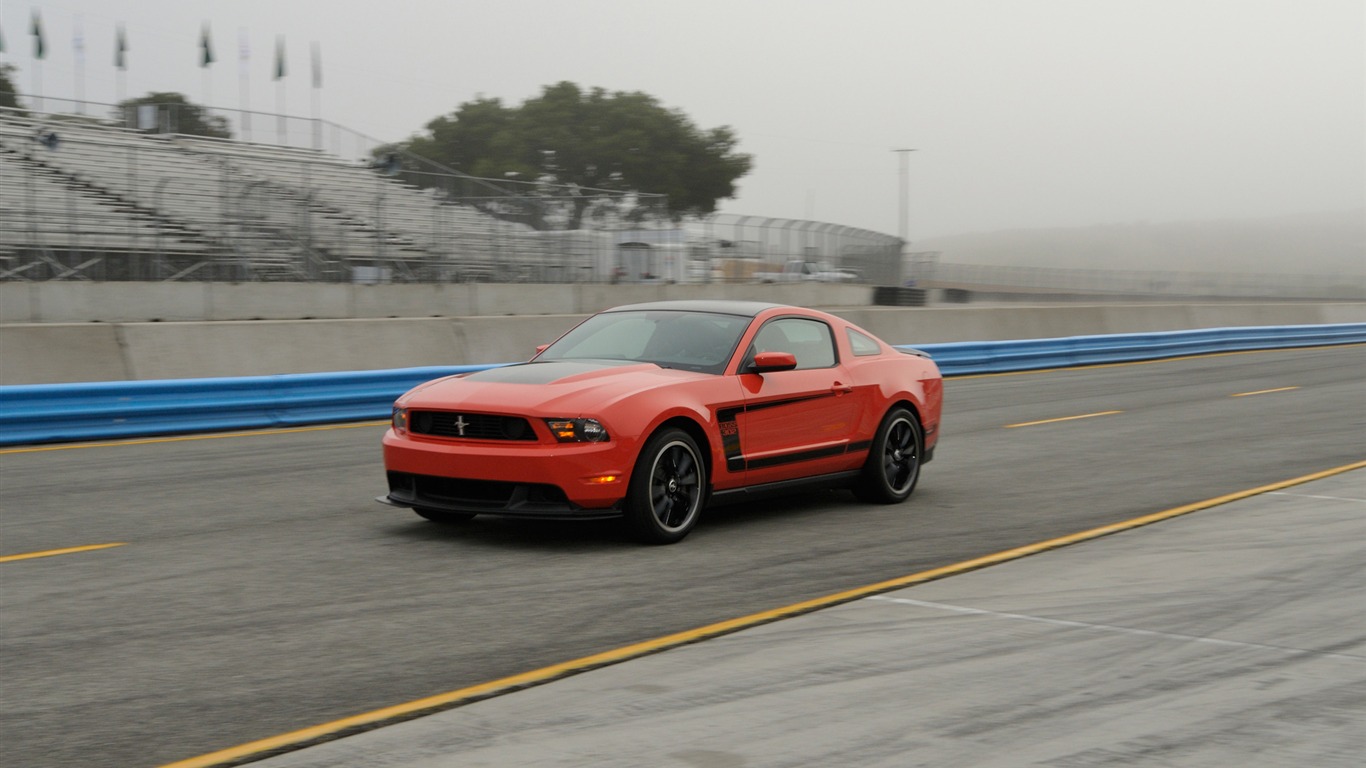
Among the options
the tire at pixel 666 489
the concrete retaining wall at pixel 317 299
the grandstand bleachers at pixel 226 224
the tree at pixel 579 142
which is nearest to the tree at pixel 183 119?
the grandstand bleachers at pixel 226 224

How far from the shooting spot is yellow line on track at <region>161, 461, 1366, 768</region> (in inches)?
176

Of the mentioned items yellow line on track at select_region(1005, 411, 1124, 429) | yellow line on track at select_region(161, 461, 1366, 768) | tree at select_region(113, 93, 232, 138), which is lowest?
yellow line on track at select_region(161, 461, 1366, 768)

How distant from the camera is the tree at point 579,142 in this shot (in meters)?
82.8

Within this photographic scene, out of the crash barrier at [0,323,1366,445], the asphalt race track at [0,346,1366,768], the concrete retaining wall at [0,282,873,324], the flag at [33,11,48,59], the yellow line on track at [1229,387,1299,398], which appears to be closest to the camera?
the asphalt race track at [0,346,1366,768]

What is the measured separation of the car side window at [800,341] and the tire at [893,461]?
68 cm

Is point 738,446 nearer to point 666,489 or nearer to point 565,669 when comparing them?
point 666,489

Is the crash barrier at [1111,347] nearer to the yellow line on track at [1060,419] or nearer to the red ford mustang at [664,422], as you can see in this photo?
the yellow line on track at [1060,419]

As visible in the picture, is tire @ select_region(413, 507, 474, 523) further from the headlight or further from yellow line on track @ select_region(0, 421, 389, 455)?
yellow line on track @ select_region(0, 421, 389, 455)

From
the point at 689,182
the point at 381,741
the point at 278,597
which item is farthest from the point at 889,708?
the point at 689,182

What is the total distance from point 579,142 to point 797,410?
7680 cm

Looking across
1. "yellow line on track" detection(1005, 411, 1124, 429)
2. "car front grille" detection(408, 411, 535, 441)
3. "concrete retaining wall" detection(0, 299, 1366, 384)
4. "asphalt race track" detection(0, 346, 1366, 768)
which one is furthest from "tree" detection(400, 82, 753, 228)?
"car front grille" detection(408, 411, 535, 441)

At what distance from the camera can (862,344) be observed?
9969 millimetres

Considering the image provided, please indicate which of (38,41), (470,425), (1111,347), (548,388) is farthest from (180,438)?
(38,41)

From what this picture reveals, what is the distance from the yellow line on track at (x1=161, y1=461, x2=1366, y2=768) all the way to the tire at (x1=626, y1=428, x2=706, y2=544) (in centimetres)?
142
